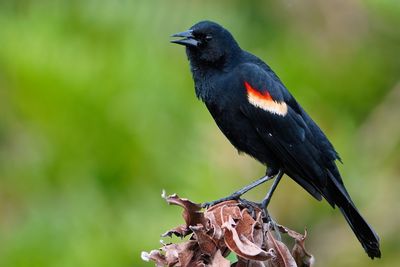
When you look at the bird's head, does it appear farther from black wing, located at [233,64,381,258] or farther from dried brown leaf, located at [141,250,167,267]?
dried brown leaf, located at [141,250,167,267]

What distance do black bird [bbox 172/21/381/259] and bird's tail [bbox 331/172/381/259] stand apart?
1cm

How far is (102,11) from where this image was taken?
17.6 feet

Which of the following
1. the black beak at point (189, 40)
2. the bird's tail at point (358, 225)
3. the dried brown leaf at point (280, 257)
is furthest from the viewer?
the black beak at point (189, 40)

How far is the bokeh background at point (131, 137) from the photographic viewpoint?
490 cm

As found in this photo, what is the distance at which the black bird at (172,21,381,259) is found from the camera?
400cm

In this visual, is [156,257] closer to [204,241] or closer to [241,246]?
[204,241]

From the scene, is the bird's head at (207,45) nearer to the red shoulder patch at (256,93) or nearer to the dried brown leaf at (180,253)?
the red shoulder patch at (256,93)

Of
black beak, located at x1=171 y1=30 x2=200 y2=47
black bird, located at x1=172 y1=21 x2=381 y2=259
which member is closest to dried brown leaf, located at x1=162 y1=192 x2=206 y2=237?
black bird, located at x1=172 y1=21 x2=381 y2=259

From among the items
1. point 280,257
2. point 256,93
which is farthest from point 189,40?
point 280,257

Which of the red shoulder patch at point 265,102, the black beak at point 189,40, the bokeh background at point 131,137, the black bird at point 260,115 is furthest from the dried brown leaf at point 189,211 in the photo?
the bokeh background at point 131,137

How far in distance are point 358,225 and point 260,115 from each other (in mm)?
649

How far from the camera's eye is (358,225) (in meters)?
3.77

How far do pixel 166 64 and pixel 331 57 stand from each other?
3.63 ft

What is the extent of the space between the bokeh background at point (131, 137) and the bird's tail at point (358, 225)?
3.32ft
